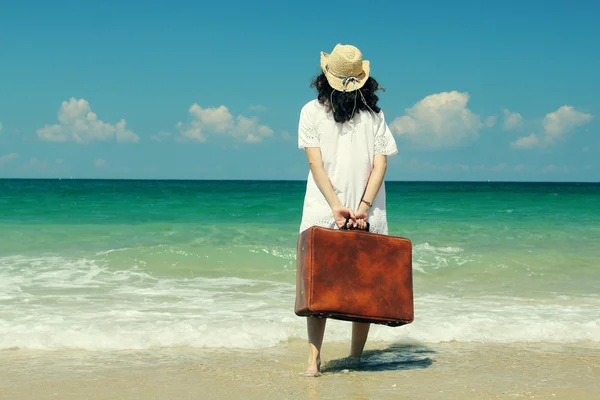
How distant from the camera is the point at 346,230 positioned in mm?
3611

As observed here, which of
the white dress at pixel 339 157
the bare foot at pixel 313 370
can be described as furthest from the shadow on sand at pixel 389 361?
the white dress at pixel 339 157

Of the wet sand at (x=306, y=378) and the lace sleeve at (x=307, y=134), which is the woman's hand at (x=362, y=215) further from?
the wet sand at (x=306, y=378)

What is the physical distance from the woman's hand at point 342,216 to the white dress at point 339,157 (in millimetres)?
75

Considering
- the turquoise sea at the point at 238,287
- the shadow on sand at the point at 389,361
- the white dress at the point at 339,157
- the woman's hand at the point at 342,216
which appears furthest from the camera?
the turquoise sea at the point at 238,287

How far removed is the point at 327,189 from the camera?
369 cm

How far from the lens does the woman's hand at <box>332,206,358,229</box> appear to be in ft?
12.0

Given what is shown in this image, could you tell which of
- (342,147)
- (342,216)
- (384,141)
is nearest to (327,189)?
(342,216)

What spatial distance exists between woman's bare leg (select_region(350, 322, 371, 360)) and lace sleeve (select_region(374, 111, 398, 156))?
3.41 feet

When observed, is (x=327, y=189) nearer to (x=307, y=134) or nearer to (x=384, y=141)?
(x=307, y=134)

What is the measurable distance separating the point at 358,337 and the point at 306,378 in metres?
0.51

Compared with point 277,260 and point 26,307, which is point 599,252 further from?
point 26,307

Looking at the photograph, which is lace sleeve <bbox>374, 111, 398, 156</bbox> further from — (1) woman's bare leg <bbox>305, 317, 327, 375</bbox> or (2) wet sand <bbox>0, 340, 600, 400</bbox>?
(2) wet sand <bbox>0, 340, 600, 400</bbox>

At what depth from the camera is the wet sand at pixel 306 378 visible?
11.7ft

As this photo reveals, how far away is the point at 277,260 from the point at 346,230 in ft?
20.6
